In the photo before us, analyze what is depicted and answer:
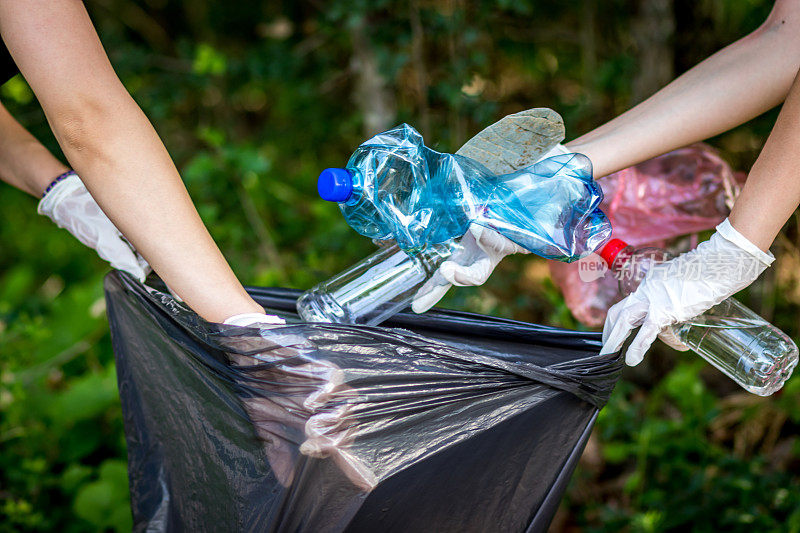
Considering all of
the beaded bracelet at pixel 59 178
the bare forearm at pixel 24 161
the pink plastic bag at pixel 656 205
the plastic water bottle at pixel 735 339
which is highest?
the bare forearm at pixel 24 161

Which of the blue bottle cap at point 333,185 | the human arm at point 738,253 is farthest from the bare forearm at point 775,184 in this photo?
the blue bottle cap at point 333,185

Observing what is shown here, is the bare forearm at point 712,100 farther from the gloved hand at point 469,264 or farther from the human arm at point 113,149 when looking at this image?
the human arm at point 113,149

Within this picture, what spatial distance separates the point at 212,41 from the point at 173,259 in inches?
118

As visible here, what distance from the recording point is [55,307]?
259cm

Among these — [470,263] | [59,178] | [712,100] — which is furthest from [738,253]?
[59,178]

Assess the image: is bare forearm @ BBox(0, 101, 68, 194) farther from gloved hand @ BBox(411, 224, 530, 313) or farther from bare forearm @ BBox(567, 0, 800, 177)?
bare forearm @ BBox(567, 0, 800, 177)

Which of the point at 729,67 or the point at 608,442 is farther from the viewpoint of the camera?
the point at 608,442

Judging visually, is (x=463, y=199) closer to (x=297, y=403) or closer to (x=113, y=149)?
(x=297, y=403)

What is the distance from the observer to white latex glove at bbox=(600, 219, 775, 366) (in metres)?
1.04

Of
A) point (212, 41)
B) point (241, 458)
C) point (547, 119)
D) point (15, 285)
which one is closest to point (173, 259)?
point (241, 458)

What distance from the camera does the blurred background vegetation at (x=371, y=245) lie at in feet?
6.03

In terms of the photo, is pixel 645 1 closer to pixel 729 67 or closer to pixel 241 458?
pixel 729 67

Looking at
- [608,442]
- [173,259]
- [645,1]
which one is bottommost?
[608,442]

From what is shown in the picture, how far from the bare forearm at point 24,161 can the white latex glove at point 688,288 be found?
1.14 m
